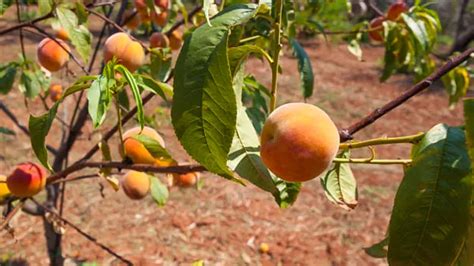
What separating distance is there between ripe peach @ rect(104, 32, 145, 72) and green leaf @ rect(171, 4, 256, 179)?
70 cm

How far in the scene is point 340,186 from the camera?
30.8 inches

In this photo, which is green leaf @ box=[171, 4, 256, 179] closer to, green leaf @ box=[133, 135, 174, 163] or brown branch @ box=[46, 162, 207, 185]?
brown branch @ box=[46, 162, 207, 185]

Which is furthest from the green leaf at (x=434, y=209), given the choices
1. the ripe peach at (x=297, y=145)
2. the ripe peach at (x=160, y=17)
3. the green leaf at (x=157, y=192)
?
the ripe peach at (x=160, y=17)

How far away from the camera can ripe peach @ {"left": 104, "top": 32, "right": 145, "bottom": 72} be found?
1.22m

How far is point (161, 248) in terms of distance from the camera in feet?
8.68

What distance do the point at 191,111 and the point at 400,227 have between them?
0.26 metres

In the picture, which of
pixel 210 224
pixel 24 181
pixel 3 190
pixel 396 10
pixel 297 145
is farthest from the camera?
pixel 210 224

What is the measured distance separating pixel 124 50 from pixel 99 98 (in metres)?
0.54

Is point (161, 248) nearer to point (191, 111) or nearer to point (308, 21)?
point (308, 21)

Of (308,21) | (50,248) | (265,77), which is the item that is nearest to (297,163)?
(308,21)

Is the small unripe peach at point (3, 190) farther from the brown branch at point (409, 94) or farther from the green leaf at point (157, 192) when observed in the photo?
the brown branch at point (409, 94)

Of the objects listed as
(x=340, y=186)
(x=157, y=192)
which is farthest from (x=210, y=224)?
(x=340, y=186)

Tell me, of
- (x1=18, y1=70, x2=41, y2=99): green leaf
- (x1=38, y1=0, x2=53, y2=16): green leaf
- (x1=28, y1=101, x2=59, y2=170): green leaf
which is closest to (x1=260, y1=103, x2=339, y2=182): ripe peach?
(x1=28, y1=101, x2=59, y2=170): green leaf

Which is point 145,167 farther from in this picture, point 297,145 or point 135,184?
point 135,184
